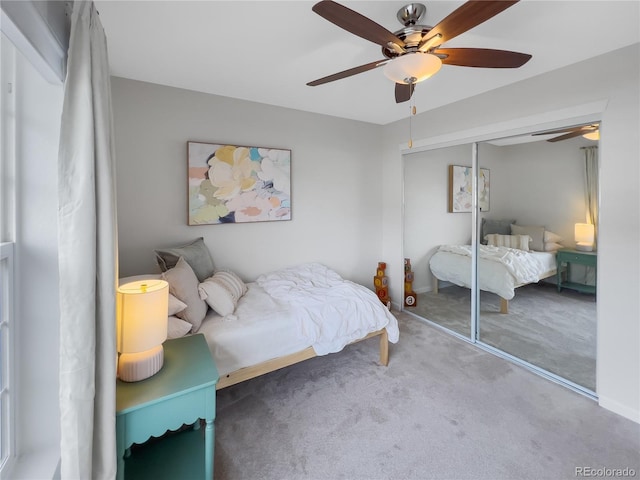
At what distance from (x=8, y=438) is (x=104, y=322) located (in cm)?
54

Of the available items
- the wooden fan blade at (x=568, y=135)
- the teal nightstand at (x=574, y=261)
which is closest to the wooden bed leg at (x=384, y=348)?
the teal nightstand at (x=574, y=261)

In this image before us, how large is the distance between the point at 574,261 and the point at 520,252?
0.45 meters

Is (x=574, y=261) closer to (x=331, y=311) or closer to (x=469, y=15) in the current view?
(x=331, y=311)

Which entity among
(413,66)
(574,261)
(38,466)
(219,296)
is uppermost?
(413,66)

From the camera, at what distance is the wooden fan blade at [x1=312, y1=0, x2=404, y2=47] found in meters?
1.23

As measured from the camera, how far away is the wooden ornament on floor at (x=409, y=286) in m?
3.94

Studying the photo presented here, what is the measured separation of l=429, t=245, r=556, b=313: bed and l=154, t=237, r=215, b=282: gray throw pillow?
2.61 metres

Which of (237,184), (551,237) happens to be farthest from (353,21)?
(551,237)

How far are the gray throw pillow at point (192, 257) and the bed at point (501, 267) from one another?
261 cm

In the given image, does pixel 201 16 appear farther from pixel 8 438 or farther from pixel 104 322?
pixel 8 438

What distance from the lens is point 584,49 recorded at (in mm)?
2100

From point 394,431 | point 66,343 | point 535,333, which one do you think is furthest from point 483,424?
point 66,343

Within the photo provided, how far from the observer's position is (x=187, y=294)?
2053 millimetres

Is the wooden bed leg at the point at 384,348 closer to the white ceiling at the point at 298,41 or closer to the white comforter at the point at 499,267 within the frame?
the white comforter at the point at 499,267
